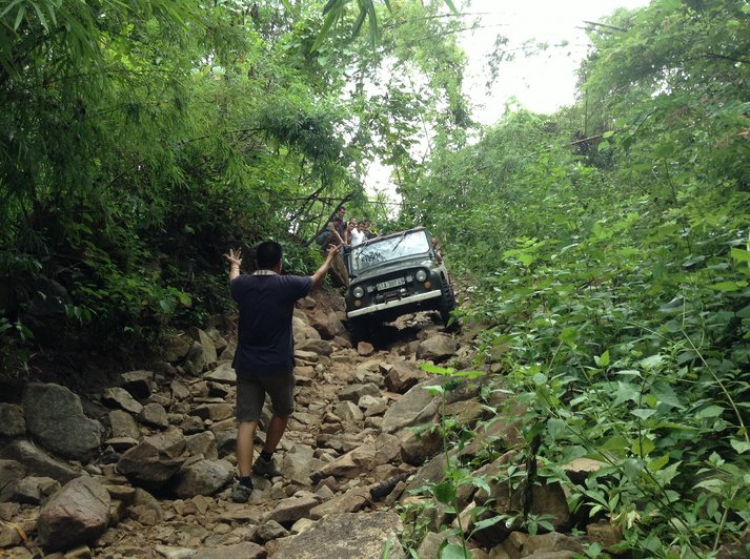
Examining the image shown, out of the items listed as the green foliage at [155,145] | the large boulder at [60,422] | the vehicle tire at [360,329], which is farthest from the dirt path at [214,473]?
the vehicle tire at [360,329]

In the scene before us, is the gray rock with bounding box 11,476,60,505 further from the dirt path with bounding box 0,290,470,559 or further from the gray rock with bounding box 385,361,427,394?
the gray rock with bounding box 385,361,427,394

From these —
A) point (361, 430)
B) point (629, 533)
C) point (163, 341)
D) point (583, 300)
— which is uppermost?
point (163, 341)

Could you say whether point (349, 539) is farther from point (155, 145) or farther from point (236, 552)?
point (155, 145)

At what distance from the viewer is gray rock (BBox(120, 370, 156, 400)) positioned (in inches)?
228

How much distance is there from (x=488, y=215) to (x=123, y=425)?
558 centimetres

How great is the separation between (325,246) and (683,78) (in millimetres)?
7422

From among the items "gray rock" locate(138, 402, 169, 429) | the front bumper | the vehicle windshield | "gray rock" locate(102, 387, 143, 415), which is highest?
the vehicle windshield

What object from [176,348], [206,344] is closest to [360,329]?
[206,344]

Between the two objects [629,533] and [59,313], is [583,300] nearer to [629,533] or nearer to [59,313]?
[629,533]

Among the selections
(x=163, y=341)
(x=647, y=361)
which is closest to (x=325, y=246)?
(x=163, y=341)

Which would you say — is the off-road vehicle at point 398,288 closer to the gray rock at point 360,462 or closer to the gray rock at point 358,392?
the gray rock at point 358,392

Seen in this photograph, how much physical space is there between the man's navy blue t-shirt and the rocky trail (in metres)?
0.78

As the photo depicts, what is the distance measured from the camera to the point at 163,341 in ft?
22.2

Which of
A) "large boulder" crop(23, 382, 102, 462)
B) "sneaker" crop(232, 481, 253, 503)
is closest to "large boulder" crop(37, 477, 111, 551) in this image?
"sneaker" crop(232, 481, 253, 503)
